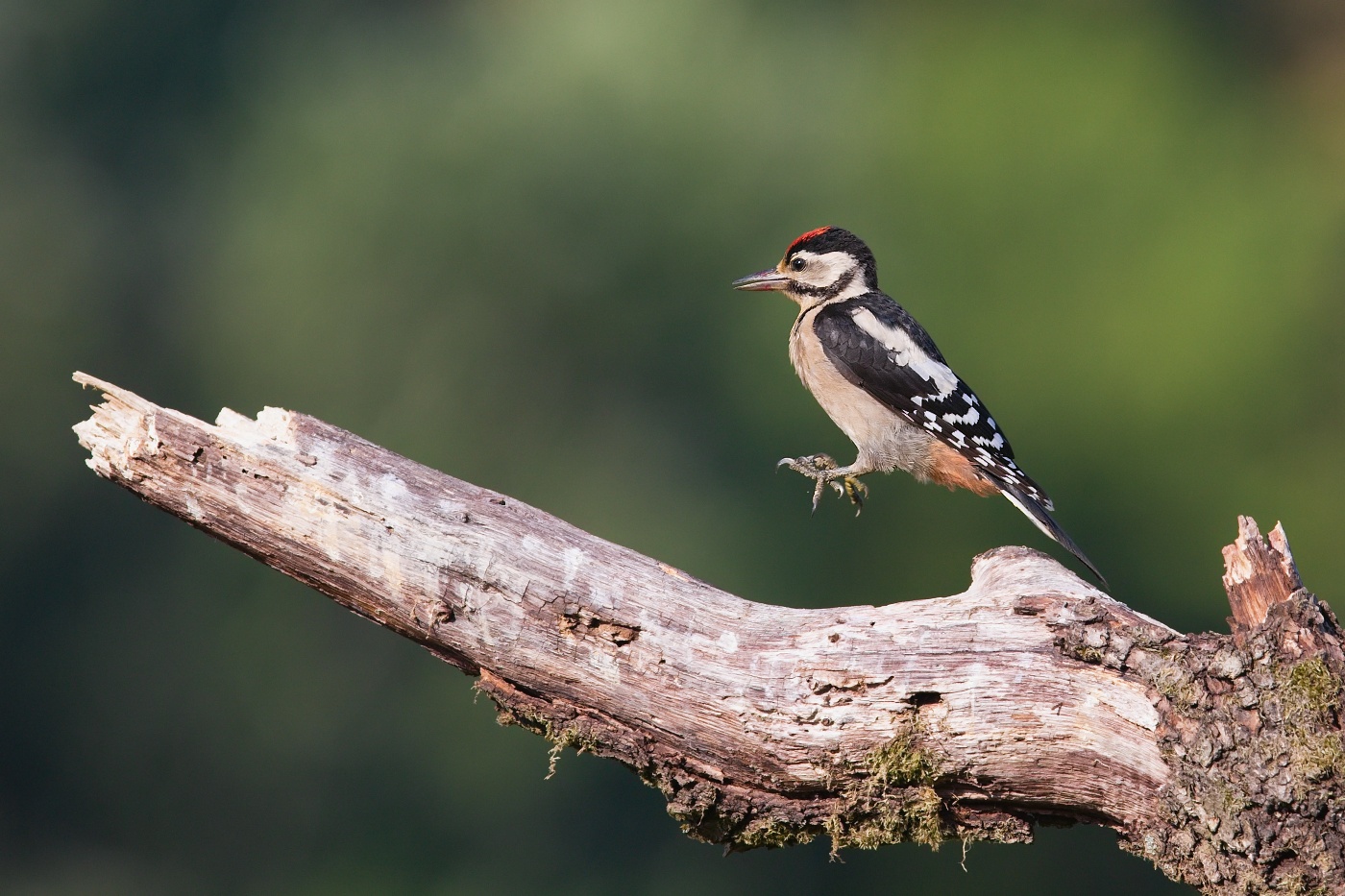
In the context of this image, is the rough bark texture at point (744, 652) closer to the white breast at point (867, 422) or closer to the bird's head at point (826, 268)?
the white breast at point (867, 422)

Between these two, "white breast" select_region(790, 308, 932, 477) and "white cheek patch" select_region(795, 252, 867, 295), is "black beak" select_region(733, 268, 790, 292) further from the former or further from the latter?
"white breast" select_region(790, 308, 932, 477)

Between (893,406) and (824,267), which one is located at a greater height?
(824,267)

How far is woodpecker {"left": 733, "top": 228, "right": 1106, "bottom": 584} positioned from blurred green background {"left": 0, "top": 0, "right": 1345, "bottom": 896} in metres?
4.09

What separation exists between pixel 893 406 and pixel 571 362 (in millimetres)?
5833

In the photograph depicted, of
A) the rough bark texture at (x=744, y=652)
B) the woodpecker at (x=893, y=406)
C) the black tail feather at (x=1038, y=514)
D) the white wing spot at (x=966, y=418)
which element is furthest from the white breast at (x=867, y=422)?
the rough bark texture at (x=744, y=652)

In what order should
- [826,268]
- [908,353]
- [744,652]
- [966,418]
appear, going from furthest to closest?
[826,268] < [908,353] < [966,418] < [744,652]

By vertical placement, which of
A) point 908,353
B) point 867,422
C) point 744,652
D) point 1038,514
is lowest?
point 744,652

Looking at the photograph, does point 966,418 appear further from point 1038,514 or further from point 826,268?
point 826,268

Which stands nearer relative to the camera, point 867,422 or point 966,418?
point 966,418

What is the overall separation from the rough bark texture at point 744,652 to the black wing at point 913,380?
4.33 feet

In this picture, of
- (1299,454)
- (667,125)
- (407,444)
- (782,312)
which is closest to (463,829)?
(407,444)

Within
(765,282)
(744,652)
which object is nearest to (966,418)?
(765,282)

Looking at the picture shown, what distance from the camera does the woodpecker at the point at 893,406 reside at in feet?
14.3

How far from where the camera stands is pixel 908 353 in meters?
4.53
